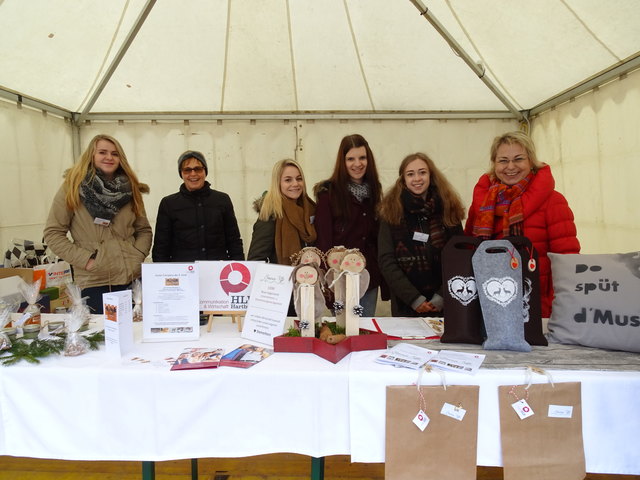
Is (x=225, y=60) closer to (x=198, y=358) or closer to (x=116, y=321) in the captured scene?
(x=116, y=321)

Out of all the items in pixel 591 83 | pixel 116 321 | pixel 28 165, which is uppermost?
pixel 591 83

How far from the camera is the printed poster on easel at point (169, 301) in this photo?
167 cm

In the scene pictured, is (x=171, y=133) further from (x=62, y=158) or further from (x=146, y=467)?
(x=146, y=467)

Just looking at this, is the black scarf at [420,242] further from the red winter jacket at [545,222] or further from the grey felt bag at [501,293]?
the grey felt bag at [501,293]

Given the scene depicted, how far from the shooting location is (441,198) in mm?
2289

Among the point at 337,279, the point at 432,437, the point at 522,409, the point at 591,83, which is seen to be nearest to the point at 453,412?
the point at 432,437

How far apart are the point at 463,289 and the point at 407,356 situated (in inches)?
12.3

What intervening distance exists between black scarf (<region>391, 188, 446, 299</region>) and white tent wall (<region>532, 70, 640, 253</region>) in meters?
1.93

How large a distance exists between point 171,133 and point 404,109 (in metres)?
2.43

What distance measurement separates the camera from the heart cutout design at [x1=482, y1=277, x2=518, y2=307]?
1.46 meters

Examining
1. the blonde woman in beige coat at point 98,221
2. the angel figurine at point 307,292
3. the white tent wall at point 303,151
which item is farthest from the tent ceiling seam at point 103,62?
the angel figurine at point 307,292

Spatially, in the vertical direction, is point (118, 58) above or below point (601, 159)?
above

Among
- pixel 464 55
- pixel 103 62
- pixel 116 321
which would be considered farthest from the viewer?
pixel 103 62

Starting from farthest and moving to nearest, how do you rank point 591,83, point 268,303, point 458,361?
point 591,83, point 268,303, point 458,361
